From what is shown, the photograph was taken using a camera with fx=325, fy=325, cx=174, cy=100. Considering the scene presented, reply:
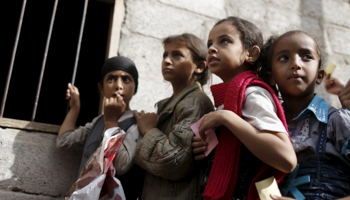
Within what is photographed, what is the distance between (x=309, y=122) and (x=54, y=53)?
3397 mm

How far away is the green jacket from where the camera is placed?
1.54 meters

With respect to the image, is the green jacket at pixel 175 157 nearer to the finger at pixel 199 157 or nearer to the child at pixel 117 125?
the finger at pixel 199 157

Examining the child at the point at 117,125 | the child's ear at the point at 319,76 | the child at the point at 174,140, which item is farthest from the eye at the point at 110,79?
the child's ear at the point at 319,76

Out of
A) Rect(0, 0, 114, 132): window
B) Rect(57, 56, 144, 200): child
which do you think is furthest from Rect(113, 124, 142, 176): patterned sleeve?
Rect(0, 0, 114, 132): window

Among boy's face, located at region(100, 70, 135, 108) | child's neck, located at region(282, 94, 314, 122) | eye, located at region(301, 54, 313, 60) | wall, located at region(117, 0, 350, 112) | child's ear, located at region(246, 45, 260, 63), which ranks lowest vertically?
child's neck, located at region(282, 94, 314, 122)

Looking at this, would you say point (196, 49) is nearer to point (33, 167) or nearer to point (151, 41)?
point (151, 41)

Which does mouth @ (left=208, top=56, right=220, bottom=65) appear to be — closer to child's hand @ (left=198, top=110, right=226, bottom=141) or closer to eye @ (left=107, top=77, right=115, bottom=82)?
child's hand @ (left=198, top=110, right=226, bottom=141)

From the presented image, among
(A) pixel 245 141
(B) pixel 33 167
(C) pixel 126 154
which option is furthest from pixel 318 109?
(B) pixel 33 167

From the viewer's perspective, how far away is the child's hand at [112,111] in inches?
75.4

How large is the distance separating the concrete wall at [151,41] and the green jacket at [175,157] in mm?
724

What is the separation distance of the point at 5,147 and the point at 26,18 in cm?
203

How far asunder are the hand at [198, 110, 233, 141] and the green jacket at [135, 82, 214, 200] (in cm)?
12

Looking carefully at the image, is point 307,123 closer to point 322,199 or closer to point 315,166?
point 315,166

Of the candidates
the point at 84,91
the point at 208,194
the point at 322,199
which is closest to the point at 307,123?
the point at 322,199
